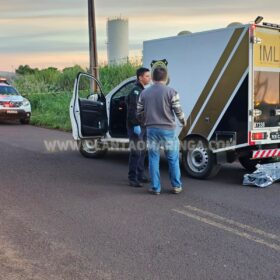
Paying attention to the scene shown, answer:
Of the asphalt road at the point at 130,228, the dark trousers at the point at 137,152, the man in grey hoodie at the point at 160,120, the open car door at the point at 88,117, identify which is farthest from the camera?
the open car door at the point at 88,117

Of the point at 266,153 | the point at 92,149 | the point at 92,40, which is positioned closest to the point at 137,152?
the point at 266,153

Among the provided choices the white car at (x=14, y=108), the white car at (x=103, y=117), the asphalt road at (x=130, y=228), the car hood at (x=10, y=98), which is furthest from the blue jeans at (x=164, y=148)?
the car hood at (x=10, y=98)

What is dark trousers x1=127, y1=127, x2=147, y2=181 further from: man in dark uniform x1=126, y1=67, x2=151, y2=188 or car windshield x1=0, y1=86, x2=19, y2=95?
car windshield x1=0, y1=86, x2=19, y2=95

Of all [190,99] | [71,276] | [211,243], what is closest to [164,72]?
[190,99]

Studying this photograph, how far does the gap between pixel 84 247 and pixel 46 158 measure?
19.1 ft

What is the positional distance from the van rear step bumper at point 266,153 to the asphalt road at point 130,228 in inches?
22.4

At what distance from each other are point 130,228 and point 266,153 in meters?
3.45

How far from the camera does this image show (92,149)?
10.4m

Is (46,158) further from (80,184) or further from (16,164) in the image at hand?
(80,184)

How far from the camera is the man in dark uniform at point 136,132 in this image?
7.49 meters

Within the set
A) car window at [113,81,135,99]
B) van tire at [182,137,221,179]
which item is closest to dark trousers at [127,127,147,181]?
van tire at [182,137,221,179]

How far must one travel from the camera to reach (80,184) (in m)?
7.75

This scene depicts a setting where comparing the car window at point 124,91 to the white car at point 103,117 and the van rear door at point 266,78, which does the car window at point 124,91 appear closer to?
the white car at point 103,117

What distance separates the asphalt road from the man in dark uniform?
0.27 meters
